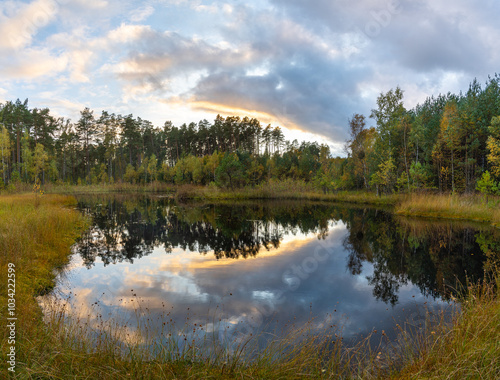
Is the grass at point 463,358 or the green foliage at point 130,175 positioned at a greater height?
the green foliage at point 130,175

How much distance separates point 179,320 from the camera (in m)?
6.59

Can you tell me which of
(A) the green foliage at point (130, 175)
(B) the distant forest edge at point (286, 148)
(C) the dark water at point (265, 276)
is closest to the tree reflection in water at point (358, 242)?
(C) the dark water at point (265, 276)

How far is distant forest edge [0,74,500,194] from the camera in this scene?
3250 cm

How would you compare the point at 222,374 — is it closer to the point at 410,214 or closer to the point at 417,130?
the point at 410,214

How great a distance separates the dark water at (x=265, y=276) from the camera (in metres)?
Answer: 6.66

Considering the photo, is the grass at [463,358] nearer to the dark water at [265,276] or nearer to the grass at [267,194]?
the dark water at [265,276]

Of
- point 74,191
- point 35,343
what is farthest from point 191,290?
point 74,191

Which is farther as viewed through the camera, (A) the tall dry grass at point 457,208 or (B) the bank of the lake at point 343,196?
(B) the bank of the lake at point 343,196

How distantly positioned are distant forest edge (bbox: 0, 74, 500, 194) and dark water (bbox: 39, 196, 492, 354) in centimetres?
1473

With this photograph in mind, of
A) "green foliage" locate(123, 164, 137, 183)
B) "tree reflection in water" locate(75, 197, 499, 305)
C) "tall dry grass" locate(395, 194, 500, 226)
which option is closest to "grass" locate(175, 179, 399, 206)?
"tall dry grass" locate(395, 194, 500, 226)

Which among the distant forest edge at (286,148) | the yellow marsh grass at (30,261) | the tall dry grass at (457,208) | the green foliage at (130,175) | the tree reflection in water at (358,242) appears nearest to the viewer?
the yellow marsh grass at (30,261)

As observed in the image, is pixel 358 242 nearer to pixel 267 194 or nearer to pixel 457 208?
pixel 457 208

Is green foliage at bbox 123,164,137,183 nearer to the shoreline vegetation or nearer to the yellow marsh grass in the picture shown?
the yellow marsh grass

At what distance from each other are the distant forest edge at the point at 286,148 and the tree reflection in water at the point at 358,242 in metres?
10.5
